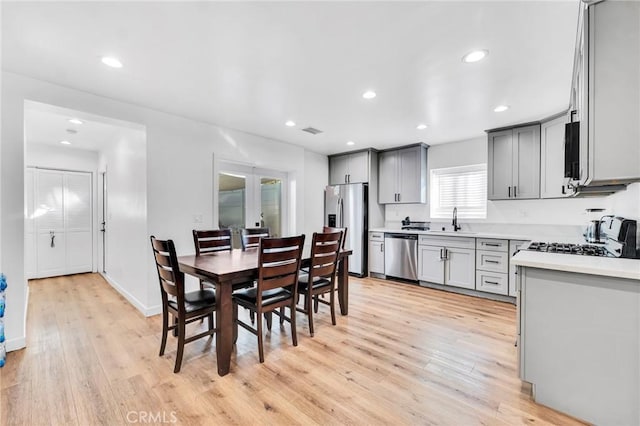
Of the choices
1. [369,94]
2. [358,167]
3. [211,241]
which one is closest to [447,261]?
[358,167]

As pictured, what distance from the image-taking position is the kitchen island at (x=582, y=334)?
1478mm

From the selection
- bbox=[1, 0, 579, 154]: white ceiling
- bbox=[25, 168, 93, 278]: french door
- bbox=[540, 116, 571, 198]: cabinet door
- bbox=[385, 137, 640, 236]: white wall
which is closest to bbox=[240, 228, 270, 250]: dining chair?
bbox=[1, 0, 579, 154]: white ceiling

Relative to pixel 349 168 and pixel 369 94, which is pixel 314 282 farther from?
pixel 349 168

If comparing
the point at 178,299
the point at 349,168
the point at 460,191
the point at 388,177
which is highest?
the point at 349,168

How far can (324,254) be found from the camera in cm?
278

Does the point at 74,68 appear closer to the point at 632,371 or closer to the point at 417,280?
the point at 632,371

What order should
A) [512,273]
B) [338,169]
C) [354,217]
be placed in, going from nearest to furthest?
[512,273] < [354,217] < [338,169]

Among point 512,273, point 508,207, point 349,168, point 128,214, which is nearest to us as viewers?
point 512,273

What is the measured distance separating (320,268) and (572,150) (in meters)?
2.16

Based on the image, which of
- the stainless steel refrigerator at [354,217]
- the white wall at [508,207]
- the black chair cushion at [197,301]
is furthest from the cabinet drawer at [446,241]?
the black chair cushion at [197,301]

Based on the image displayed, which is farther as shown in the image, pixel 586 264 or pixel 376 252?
pixel 376 252

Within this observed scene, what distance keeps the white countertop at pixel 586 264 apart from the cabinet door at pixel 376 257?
3.15m

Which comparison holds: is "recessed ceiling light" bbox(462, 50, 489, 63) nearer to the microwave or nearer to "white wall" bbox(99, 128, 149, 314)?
the microwave

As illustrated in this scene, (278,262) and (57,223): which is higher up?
(57,223)
